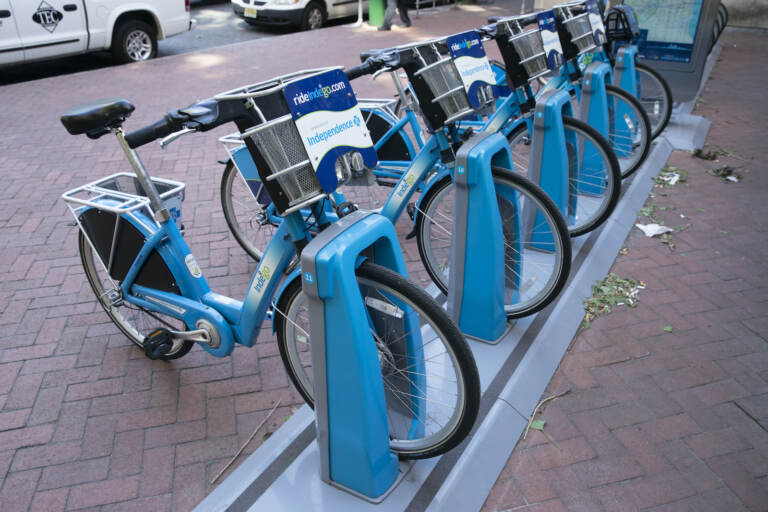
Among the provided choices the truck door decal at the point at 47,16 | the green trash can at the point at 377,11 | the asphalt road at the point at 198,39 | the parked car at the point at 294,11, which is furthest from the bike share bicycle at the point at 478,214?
the parked car at the point at 294,11

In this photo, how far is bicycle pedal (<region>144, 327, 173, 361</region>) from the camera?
294cm

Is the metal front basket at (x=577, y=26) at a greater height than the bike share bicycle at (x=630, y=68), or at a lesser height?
greater

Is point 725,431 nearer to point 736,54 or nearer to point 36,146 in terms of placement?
point 36,146

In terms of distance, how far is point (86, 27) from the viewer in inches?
356

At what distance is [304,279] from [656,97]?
5121 mm

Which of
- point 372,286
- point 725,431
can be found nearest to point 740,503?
point 725,431

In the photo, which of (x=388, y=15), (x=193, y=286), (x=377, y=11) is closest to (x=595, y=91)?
(x=193, y=286)

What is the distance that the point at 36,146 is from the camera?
259 inches

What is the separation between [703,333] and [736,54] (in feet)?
28.9

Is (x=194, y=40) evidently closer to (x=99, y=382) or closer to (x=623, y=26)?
(x=623, y=26)

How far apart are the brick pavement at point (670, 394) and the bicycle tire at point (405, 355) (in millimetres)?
397

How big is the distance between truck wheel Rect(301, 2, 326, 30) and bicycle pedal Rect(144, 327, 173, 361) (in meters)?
10.8

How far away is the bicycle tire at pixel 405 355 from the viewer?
6.89ft

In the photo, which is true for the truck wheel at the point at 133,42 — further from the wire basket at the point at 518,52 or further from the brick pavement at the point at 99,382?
the wire basket at the point at 518,52
